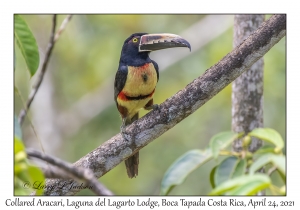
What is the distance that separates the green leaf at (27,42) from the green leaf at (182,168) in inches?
43.2

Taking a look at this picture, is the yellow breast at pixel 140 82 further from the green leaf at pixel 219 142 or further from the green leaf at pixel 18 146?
the green leaf at pixel 18 146

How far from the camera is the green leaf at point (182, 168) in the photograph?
243cm

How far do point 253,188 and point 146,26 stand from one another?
26.5 feet

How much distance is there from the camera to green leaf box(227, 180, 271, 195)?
1736 mm

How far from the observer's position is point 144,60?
4.25m

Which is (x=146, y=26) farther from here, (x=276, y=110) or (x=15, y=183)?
(x=15, y=183)

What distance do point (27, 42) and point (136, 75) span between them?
4.97 feet

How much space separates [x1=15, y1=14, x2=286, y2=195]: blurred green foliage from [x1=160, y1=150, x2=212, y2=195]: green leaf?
6.04m

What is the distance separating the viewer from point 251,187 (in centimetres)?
174

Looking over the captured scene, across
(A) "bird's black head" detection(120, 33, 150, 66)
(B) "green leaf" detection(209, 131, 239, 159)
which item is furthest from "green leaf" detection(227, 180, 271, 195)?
(A) "bird's black head" detection(120, 33, 150, 66)

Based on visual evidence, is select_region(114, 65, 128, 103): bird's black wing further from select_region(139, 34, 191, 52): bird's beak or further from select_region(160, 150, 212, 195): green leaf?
select_region(160, 150, 212, 195): green leaf

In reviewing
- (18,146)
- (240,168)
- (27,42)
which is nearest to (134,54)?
(27,42)

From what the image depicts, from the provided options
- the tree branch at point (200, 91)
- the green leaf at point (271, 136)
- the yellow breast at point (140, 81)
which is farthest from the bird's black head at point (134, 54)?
the green leaf at point (271, 136)

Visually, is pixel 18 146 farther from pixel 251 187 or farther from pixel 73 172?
pixel 251 187
